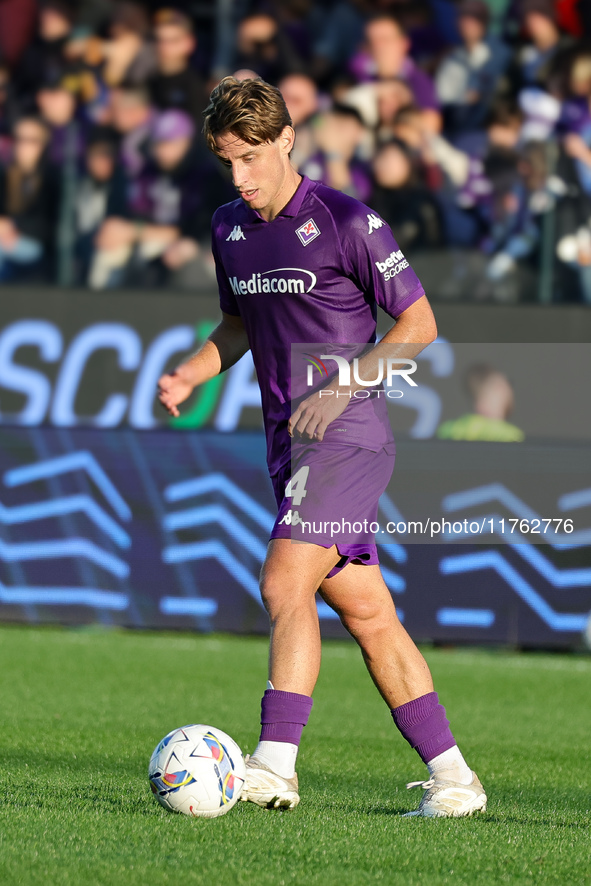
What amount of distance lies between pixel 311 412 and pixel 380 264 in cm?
48

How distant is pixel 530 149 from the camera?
382 inches

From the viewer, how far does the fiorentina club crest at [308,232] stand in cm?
379

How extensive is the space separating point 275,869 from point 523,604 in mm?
5561

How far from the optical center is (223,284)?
4.07m

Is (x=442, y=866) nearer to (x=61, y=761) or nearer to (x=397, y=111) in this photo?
(x=61, y=761)

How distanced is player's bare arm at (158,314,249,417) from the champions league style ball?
39.4 inches

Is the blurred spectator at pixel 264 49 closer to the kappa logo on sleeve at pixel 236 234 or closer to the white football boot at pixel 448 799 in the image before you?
the kappa logo on sleeve at pixel 236 234

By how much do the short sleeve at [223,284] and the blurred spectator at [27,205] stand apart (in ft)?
19.5

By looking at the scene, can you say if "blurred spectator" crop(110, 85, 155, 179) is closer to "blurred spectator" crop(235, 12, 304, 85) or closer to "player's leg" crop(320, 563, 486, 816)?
"blurred spectator" crop(235, 12, 304, 85)

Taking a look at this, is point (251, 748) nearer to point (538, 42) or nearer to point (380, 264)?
point (380, 264)

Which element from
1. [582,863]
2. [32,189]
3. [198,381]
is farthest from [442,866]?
[32,189]

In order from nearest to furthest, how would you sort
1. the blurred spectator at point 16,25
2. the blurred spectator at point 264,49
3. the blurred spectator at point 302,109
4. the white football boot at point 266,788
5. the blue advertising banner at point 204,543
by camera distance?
the white football boot at point 266,788 → the blue advertising banner at point 204,543 → the blurred spectator at point 302,109 → the blurred spectator at point 264,49 → the blurred spectator at point 16,25

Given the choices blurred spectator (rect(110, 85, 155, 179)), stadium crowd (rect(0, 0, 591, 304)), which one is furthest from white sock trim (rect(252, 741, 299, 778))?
blurred spectator (rect(110, 85, 155, 179))

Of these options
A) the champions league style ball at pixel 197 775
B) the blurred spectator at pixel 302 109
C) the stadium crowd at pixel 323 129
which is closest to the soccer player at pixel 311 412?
the champions league style ball at pixel 197 775
